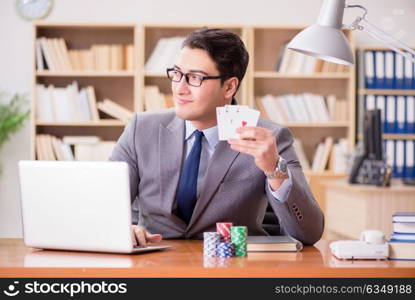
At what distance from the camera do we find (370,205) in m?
4.82

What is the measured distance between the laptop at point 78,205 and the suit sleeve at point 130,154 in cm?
57

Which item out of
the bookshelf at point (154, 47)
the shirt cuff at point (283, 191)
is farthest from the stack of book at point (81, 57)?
the shirt cuff at point (283, 191)

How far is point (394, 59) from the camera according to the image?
6.30 metres

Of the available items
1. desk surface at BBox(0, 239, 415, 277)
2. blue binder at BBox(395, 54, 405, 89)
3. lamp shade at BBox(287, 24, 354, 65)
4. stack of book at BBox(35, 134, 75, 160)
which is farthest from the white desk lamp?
blue binder at BBox(395, 54, 405, 89)

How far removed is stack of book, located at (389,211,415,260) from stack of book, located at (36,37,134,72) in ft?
13.9

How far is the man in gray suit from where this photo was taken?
2.44 metres

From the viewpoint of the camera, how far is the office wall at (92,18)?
20.8 ft

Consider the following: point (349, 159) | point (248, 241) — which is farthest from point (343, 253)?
point (349, 159)

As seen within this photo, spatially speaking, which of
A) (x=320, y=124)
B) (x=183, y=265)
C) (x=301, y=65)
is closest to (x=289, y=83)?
(x=301, y=65)

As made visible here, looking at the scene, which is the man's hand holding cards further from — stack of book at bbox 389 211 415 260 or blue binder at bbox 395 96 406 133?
blue binder at bbox 395 96 406 133

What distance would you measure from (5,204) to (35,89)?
1.09 metres

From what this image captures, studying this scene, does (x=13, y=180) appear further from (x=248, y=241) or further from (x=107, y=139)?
(x=248, y=241)

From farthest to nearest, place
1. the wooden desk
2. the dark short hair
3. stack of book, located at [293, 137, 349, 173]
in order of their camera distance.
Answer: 1. stack of book, located at [293, 137, 349, 173]
2. the wooden desk
3. the dark short hair

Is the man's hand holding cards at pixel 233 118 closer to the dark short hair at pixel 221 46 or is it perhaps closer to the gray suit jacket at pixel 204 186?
the gray suit jacket at pixel 204 186
